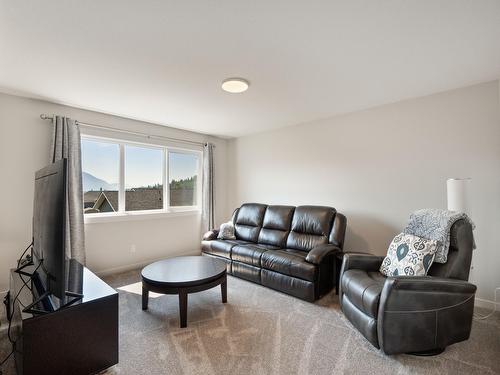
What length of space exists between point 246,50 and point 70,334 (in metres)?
2.33

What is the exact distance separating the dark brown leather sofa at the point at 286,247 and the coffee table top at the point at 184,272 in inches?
24.0

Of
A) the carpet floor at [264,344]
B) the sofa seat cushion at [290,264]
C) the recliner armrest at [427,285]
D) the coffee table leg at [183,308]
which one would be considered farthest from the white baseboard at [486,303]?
the coffee table leg at [183,308]

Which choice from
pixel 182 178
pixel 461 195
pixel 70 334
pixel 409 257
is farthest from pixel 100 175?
pixel 461 195

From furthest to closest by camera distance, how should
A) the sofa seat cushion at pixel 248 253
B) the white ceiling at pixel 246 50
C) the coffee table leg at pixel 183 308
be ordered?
the sofa seat cushion at pixel 248 253 → the coffee table leg at pixel 183 308 → the white ceiling at pixel 246 50

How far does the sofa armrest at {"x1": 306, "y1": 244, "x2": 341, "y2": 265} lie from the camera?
2789 mm

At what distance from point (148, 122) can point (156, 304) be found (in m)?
2.80

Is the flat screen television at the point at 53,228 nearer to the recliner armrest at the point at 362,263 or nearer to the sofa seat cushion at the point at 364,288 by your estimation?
the sofa seat cushion at the point at 364,288

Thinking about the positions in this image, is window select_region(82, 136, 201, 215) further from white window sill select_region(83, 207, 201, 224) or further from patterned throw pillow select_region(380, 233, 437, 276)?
patterned throw pillow select_region(380, 233, 437, 276)

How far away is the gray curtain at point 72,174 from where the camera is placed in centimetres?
312

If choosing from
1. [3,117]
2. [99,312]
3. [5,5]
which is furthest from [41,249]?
[3,117]

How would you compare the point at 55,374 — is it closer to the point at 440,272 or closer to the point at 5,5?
the point at 5,5

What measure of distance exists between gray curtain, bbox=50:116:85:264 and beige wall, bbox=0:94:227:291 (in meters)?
0.18

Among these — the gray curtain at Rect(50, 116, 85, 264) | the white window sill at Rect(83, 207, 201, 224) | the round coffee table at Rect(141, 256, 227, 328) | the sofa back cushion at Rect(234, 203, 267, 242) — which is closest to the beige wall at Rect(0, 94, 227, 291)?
the white window sill at Rect(83, 207, 201, 224)

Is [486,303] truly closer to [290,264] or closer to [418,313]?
[418,313]
